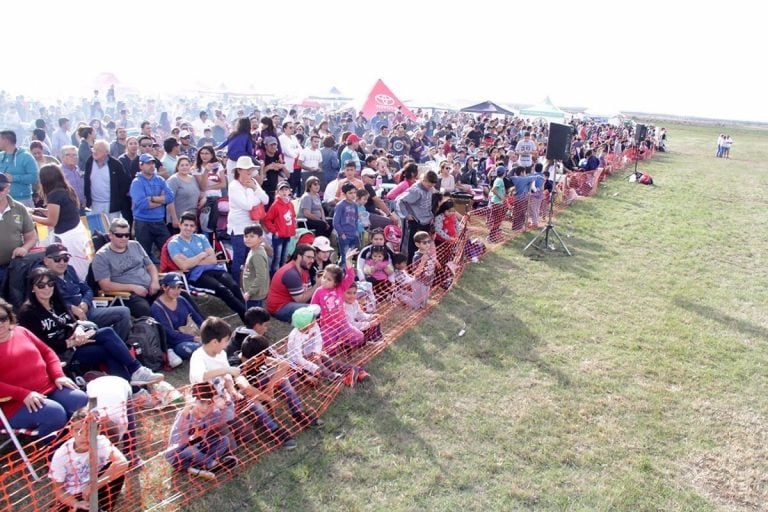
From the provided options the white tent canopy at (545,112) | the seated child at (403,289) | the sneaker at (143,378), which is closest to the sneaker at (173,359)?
the sneaker at (143,378)

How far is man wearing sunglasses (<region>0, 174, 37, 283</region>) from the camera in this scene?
18.2 ft

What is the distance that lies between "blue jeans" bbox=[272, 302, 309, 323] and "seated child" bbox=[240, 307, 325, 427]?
54.0 inches

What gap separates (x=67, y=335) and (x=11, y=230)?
1341 mm

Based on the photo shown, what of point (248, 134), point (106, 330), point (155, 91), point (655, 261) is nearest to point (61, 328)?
point (106, 330)

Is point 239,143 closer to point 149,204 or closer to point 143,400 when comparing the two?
point 149,204

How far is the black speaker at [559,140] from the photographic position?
35.6ft

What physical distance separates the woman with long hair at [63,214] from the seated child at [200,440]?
9.66 ft

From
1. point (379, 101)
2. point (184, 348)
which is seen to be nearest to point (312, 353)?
point (184, 348)

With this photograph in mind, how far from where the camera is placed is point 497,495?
4406 mm

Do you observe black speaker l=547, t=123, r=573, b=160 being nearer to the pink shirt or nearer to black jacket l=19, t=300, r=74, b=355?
the pink shirt

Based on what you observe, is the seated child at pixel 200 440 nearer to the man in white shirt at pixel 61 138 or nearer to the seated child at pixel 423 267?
the seated child at pixel 423 267

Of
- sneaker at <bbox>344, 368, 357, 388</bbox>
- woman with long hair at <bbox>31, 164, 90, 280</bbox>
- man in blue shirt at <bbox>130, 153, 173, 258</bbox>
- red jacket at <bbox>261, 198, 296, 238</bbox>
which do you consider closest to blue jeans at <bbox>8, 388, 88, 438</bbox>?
sneaker at <bbox>344, 368, 357, 388</bbox>

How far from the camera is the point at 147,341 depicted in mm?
5734

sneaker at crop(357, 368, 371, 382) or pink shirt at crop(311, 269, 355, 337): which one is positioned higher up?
pink shirt at crop(311, 269, 355, 337)
